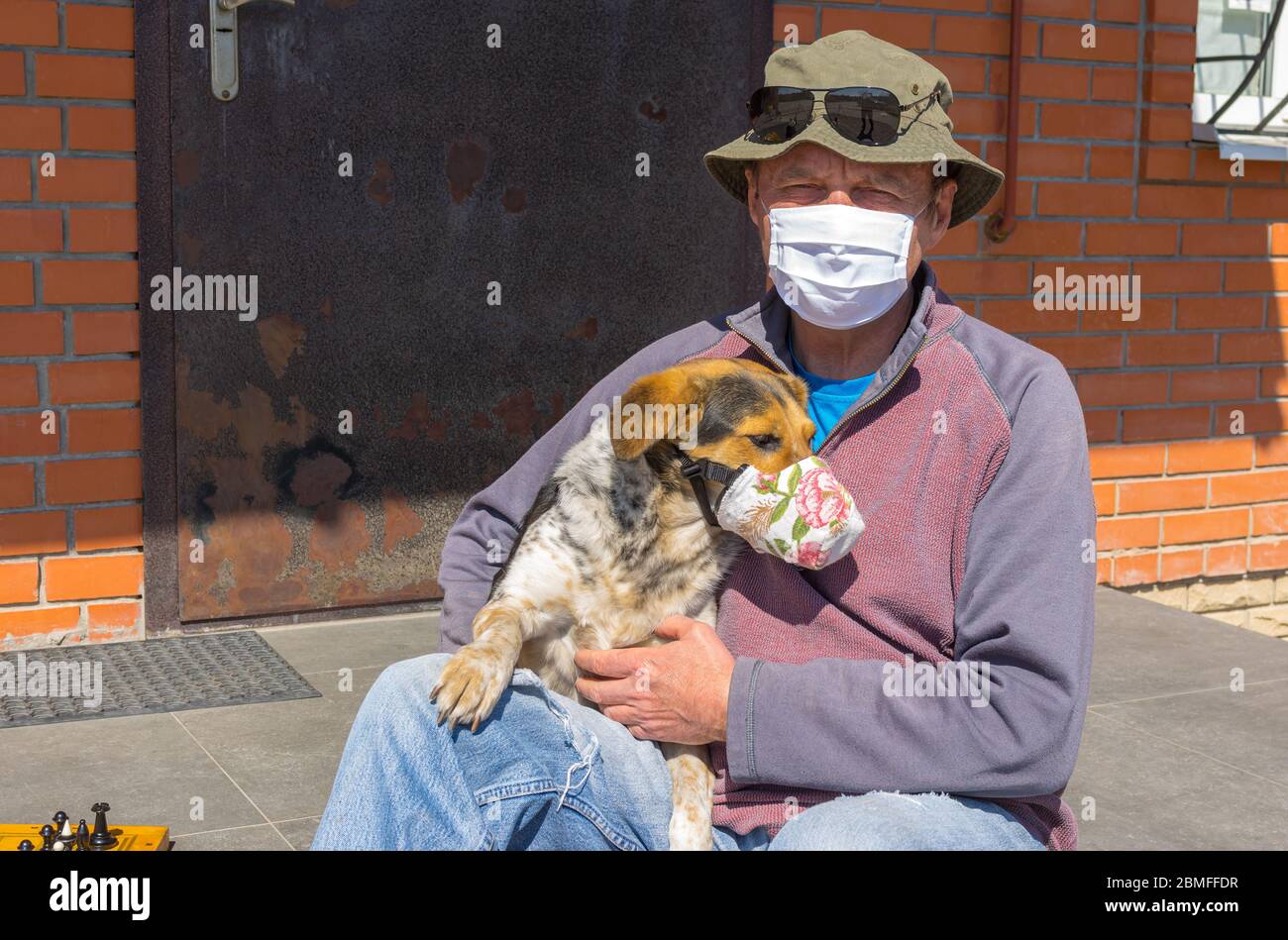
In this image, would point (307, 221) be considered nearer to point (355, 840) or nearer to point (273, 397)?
point (273, 397)

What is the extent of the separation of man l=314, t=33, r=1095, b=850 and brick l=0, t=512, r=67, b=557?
6.83ft

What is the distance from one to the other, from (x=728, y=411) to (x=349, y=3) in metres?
2.67

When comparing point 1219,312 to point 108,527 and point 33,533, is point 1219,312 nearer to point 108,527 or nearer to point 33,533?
point 108,527

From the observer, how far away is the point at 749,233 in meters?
5.30

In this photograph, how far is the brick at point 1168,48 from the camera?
5.73m

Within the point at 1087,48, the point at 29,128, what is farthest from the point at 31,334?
the point at 1087,48

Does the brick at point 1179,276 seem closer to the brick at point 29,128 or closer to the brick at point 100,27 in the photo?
the brick at point 100,27

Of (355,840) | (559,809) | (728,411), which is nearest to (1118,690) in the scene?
(728,411)

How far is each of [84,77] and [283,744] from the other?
2088mm

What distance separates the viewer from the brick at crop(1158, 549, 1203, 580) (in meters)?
5.99

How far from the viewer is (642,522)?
270cm

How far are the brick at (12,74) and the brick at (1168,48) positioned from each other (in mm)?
4174

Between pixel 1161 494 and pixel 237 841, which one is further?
pixel 1161 494

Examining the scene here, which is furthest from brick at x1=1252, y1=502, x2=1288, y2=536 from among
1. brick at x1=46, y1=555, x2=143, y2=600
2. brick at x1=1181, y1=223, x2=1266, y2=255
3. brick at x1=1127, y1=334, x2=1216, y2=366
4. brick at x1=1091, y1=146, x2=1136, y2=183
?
brick at x1=46, y1=555, x2=143, y2=600
